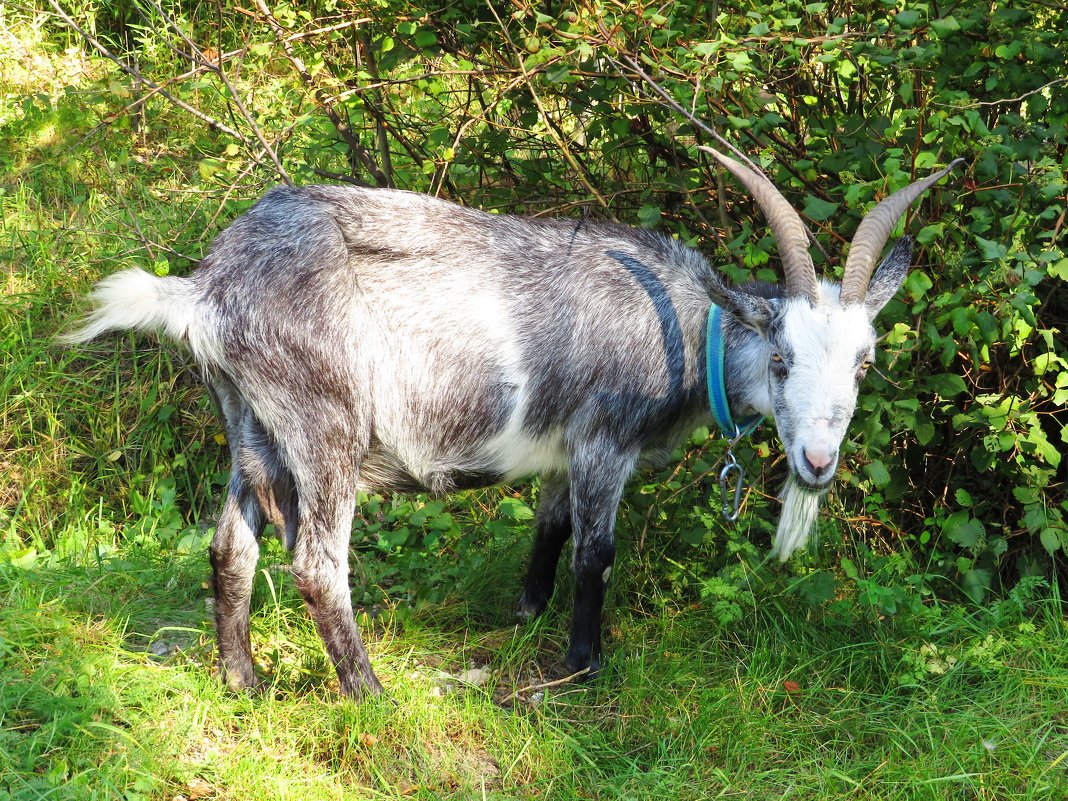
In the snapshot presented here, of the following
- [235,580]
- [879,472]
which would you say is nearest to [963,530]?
[879,472]

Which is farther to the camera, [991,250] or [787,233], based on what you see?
[787,233]

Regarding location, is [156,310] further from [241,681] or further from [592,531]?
[592,531]

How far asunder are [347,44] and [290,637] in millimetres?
2404

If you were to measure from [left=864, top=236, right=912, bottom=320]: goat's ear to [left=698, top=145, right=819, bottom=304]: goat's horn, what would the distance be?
0.17 meters

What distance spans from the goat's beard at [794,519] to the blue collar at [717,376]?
255 mm

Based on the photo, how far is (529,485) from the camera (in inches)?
186

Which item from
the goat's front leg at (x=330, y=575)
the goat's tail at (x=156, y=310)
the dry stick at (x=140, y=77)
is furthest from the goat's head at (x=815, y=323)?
the dry stick at (x=140, y=77)

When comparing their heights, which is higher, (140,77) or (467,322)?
(140,77)

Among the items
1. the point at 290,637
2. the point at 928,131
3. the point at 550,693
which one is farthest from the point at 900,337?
the point at 290,637

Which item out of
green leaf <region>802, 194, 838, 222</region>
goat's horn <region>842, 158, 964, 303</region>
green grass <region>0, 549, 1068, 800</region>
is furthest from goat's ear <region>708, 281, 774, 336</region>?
green grass <region>0, 549, 1068, 800</region>

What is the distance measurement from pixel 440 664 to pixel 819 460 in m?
1.44

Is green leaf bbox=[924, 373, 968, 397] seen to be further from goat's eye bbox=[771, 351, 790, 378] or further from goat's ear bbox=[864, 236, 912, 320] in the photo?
goat's eye bbox=[771, 351, 790, 378]

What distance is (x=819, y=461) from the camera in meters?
3.01

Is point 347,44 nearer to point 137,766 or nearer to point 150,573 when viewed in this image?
point 150,573
